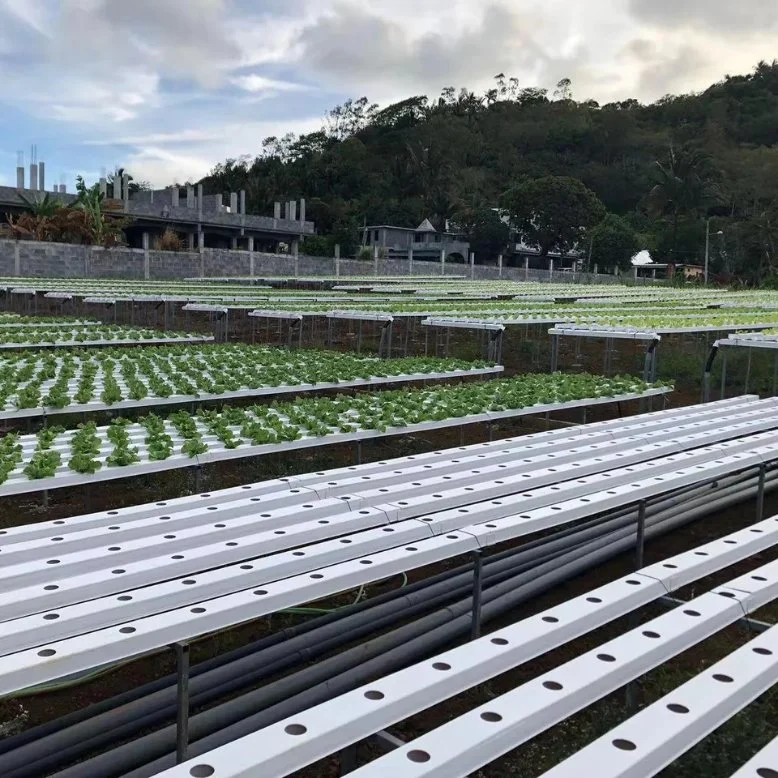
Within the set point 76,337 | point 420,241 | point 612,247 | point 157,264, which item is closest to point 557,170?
point 420,241

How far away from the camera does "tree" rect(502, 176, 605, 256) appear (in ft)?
181

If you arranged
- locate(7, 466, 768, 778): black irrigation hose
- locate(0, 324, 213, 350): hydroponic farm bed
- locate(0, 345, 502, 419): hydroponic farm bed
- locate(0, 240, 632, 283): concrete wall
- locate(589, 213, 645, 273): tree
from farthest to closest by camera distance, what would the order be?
locate(589, 213, 645, 273): tree → locate(0, 240, 632, 283): concrete wall → locate(0, 324, 213, 350): hydroponic farm bed → locate(0, 345, 502, 419): hydroponic farm bed → locate(7, 466, 768, 778): black irrigation hose

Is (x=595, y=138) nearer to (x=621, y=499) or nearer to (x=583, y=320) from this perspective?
(x=583, y=320)

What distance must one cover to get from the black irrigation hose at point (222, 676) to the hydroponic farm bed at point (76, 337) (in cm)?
879

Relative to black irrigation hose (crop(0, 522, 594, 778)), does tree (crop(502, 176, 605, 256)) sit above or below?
above

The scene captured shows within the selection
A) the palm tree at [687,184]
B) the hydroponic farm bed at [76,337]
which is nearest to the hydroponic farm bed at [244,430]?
the hydroponic farm bed at [76,337]

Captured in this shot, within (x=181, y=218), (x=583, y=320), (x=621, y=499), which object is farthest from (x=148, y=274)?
(x=621, y=499)

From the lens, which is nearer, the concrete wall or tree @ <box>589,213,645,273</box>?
the concrete wall

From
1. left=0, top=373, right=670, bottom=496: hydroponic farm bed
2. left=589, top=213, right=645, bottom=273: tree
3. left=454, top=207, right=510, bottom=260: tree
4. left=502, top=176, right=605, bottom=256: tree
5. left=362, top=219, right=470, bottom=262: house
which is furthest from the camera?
left=362, top=219, right=470, bottom=262: house

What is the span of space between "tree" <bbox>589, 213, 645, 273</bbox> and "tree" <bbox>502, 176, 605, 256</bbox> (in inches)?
161

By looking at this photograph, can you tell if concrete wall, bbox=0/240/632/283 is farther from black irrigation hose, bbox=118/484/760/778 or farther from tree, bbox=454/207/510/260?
black irrigation hose, bbox=118/484/760/778

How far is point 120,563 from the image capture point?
10.9 feet

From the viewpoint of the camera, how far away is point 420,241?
209ft

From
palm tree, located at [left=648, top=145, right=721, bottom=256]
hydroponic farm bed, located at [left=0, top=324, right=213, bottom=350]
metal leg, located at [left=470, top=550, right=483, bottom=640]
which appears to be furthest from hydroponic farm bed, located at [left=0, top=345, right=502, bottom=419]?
palm tree, located at [left=648, top=145, right=721, bottom=256]
